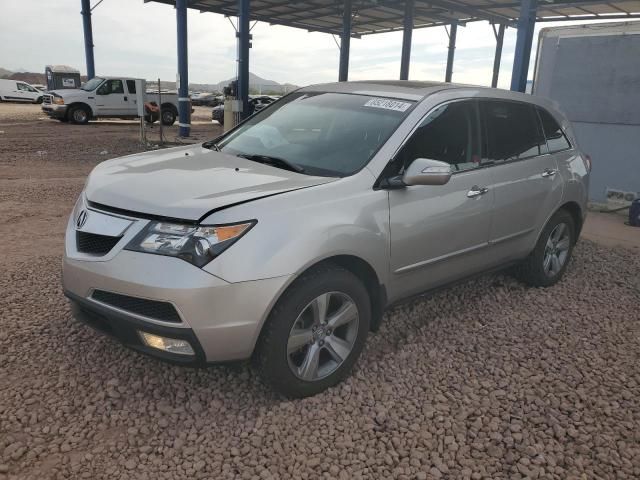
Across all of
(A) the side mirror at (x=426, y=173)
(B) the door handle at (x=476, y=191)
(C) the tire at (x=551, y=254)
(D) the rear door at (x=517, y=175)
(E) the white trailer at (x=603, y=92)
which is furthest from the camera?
(E) the white trailer at (x=603, y=92)

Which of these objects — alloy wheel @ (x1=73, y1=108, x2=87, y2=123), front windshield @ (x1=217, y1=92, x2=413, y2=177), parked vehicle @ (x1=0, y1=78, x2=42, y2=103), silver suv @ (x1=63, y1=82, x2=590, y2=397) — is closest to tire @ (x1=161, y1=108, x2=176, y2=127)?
alloy wheel @ (x1=73, y1=108, x2=87, y2=123)

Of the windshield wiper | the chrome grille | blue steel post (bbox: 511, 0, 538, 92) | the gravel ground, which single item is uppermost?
blue steel post (bbox: 511, 0, 538, 92)

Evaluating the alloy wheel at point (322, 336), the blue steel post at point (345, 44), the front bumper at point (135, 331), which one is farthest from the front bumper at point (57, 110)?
the alloy wheel at point (322, 336)

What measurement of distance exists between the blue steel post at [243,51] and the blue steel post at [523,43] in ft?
23.8

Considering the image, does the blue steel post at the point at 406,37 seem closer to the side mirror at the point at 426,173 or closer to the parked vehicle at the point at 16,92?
the side mirror at the point at 426,173

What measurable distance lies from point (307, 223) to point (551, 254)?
3.03m

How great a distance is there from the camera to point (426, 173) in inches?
122

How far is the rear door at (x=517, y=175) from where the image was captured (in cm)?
398

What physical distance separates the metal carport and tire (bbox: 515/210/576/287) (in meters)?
7.02

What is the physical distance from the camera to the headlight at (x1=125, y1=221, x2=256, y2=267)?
2.52 meters

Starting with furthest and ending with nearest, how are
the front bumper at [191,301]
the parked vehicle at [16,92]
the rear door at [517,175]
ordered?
1. the parked vehicle at [16,92]
2. the rear door at [517,175]
3. the front bumper at [191,301]

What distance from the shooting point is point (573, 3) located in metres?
12.1

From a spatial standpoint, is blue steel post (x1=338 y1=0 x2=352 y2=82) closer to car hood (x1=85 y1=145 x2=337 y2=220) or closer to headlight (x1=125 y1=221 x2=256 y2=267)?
car hood (x1=85 y1=145 x2=337 y2=220)

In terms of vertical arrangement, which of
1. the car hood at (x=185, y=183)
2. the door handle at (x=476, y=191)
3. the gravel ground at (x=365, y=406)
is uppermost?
the car hood at (x=185, y=183)
